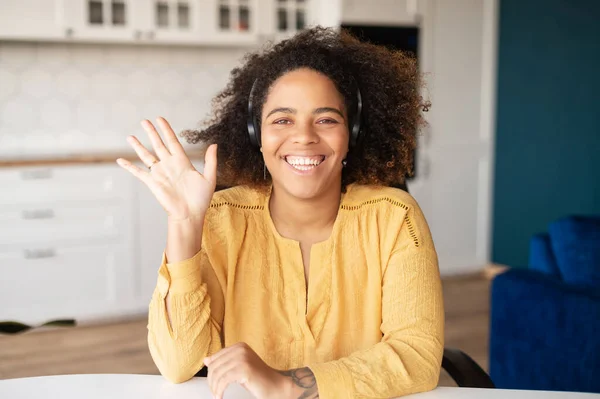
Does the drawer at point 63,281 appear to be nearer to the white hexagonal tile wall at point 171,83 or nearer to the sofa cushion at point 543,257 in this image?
the white hexagonal tile wall at point 171,83

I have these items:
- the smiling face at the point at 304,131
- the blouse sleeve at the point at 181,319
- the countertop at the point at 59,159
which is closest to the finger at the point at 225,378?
the blouse sleeve at the point at 181,319

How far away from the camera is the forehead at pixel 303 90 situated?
1539mm

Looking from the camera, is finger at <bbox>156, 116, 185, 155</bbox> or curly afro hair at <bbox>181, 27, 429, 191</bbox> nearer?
finger at <bbox>156, 116, 185, 155</bbox>

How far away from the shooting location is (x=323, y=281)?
157 centimetres

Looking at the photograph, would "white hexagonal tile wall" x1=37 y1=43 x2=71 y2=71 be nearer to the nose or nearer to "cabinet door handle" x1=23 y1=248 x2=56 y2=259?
"cabinet door handle" x1=23 y1=248 x2=56 y2=259

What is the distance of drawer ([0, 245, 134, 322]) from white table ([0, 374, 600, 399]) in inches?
117

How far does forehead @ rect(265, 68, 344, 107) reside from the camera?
60.6 inches

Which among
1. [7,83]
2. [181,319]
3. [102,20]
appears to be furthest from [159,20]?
[181,319]

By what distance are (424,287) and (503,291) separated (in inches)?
37.0

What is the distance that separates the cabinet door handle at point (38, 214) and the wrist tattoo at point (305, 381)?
3.15 meters

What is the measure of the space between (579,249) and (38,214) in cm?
300

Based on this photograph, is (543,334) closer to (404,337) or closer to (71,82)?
(404,337)

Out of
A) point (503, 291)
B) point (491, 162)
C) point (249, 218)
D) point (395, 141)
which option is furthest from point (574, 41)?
point (249, 218)

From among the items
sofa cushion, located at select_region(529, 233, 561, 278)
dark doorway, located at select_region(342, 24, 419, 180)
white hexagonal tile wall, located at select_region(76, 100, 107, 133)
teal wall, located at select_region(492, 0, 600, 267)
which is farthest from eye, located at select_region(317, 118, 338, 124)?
teal wall, located at select_region(492, 0, 600, 267)
